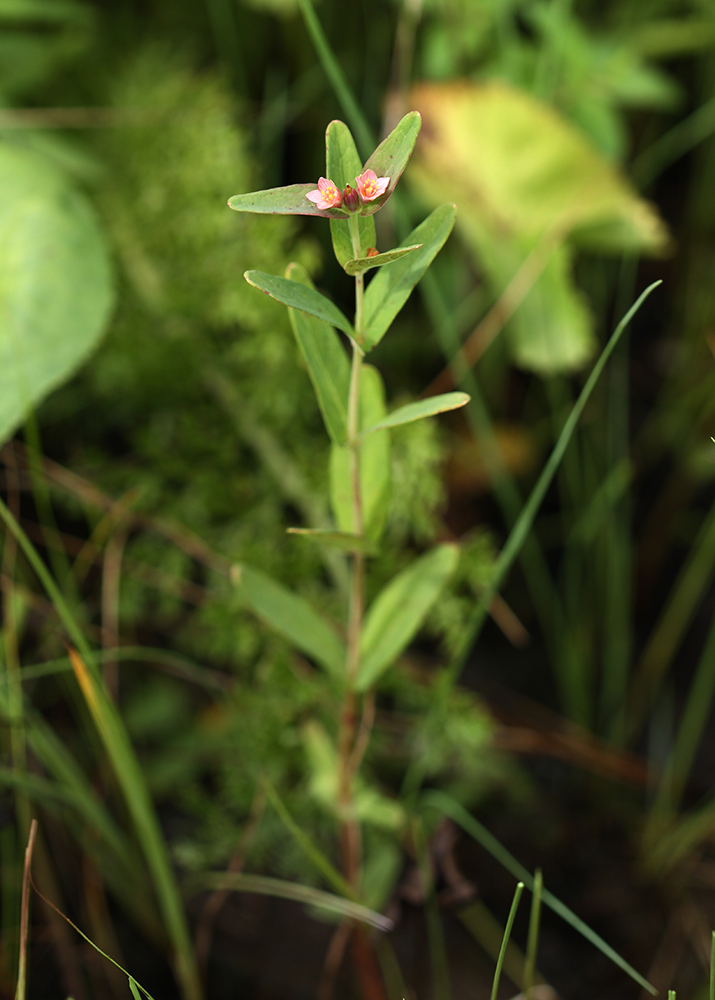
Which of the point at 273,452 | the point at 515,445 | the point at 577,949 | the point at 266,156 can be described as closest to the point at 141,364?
the point at 273,452

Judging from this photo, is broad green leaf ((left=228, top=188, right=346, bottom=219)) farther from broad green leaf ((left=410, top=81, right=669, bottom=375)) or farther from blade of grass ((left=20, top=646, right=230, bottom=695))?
broad green leaf ((left=410, top=81, right=669, bottom=375))

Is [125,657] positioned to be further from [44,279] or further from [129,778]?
[44,279]

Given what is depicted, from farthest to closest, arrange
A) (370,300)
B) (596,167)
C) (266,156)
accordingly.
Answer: (266,156), (596,167), (370,300)

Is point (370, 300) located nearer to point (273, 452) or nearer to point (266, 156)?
point (273, 452)

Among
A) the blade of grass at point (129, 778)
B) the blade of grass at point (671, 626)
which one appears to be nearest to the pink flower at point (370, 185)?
the blade of grass at point (129, 778)

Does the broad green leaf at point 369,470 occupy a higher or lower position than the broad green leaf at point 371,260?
lower

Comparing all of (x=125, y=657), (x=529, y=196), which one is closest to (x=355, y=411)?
(x=125, y=657)

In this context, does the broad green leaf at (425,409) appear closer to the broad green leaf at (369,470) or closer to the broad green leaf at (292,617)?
the broad green leaf at (369,470)
